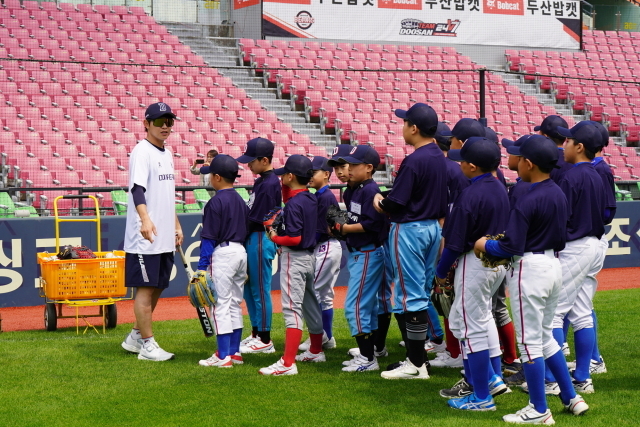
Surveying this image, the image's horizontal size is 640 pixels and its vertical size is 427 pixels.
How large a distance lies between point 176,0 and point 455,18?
8.10 meters

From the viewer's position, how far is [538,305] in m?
4.50

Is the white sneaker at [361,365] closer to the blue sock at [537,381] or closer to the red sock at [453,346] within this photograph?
the red sock at [453,346]

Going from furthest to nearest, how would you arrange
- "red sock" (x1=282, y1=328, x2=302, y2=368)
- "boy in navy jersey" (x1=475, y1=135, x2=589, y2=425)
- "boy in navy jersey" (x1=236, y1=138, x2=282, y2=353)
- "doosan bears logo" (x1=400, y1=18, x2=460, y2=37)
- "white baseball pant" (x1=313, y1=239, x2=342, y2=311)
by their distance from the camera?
"doosan bears logo" (x1=400, y1=18, x2=460, y2=37) < "boy in navy jersey" (x1=236, y1=138, x2=282, y2=353) < "white baseball pant" (x1=313, y1=239, x2=342, y2=311) < "red sock" (x1=282, y1=328, x2=302, y2=368) < "boy in navy jersey" (x1=475, y1=135, x2=589, y2=425)

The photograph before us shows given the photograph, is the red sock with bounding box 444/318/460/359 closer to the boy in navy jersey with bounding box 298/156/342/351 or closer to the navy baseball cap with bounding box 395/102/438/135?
the boy in navy jersey with bounding box 298/156/342/351

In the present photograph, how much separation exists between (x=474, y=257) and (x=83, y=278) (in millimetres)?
4087

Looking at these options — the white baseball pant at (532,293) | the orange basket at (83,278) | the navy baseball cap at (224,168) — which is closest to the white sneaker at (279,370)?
the navy baseball cap at (224,168)

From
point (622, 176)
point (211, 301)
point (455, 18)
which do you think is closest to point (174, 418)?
point (211, 301)

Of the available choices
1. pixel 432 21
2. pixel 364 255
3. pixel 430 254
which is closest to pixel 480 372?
pixel 430 254

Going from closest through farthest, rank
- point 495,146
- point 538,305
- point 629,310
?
point 538,305 → point 495,146 → point 629,310

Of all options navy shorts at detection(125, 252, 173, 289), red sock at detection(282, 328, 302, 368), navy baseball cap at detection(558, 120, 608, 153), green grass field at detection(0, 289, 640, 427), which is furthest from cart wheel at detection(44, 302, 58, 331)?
navy baseball cap at detection(558, 120, 608, 153)

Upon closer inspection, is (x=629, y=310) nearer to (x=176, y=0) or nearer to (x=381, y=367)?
(x=381, y=367)

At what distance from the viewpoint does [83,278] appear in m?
7.38

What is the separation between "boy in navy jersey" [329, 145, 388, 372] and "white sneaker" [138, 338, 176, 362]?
150 cm

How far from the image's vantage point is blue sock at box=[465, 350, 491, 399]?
480cm
